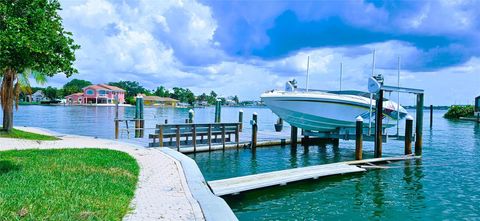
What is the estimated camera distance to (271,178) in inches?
493

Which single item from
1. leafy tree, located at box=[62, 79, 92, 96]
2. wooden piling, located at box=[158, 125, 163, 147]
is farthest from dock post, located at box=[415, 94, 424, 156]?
leafy tree, located at box=[62, 79, 92, 96]

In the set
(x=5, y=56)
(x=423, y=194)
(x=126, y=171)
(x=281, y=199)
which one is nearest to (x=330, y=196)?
(x=281, y=199)

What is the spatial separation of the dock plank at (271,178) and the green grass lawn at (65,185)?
7.52ft

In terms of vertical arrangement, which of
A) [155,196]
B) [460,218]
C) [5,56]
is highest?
[5,56]

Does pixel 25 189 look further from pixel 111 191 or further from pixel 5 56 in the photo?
pixel 5 56

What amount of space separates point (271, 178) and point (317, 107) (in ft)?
34.2

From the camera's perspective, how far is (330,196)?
12.1 metres

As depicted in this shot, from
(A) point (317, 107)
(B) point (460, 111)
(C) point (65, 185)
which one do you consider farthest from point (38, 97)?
(C) point (65, 185)

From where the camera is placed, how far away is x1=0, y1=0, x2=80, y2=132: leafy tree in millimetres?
7977

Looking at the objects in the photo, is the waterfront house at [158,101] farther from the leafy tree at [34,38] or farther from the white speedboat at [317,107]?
the leafy tree at [34,38]

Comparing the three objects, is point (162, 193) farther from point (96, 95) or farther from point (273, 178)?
point (96, 95)

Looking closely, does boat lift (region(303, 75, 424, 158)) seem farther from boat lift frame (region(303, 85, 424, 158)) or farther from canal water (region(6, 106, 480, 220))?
canal water (region(6, 106, 480, 220))

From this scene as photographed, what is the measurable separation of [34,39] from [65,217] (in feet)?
13.5

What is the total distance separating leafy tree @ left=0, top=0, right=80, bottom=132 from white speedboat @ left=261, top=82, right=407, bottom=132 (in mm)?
13729
